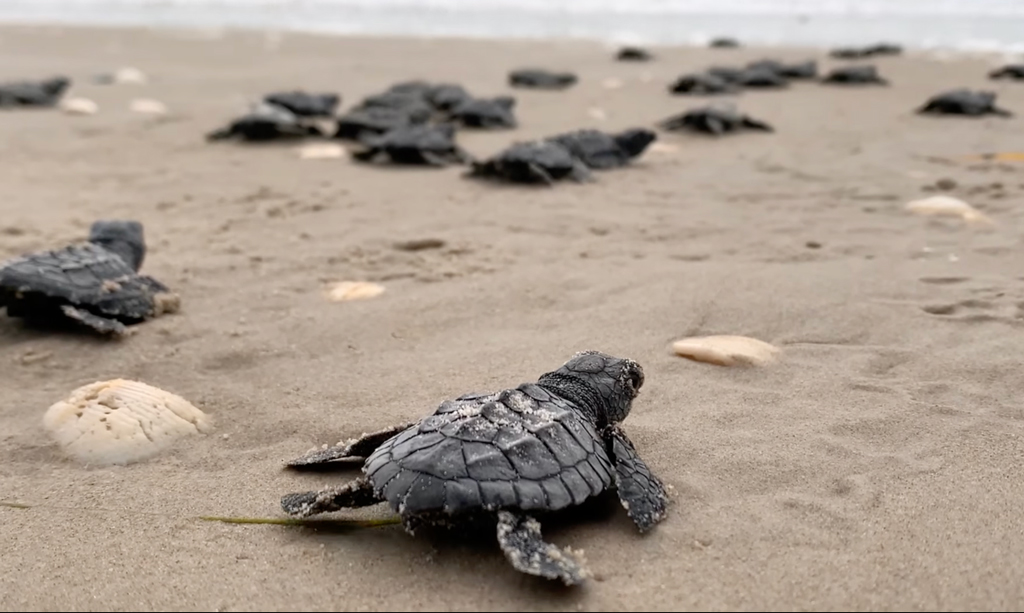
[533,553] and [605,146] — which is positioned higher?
[605,146]

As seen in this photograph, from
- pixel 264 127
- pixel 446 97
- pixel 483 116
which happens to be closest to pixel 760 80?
pixel 446 97

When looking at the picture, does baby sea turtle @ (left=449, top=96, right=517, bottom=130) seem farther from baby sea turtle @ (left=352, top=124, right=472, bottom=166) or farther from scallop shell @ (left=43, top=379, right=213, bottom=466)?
scallop shell @ (left=43, top=379, right=213, bottom=466)

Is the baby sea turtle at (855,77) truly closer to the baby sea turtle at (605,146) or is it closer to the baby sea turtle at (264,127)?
the baby sea turtle at (605,146)

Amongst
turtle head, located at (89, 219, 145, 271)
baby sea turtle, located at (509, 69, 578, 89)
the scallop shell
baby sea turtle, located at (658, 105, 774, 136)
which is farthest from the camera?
baby sea turtle, located at (509, 69, 578, 89)

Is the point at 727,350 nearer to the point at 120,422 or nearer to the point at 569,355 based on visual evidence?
the point at 569,355

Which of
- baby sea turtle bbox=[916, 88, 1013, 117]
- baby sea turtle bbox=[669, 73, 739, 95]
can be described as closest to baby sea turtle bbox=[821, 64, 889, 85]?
baby sea turtle bbox=[669, 73, 739, 95]

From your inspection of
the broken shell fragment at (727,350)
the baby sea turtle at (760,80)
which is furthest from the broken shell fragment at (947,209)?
the baby sea turtle at (760,80)
